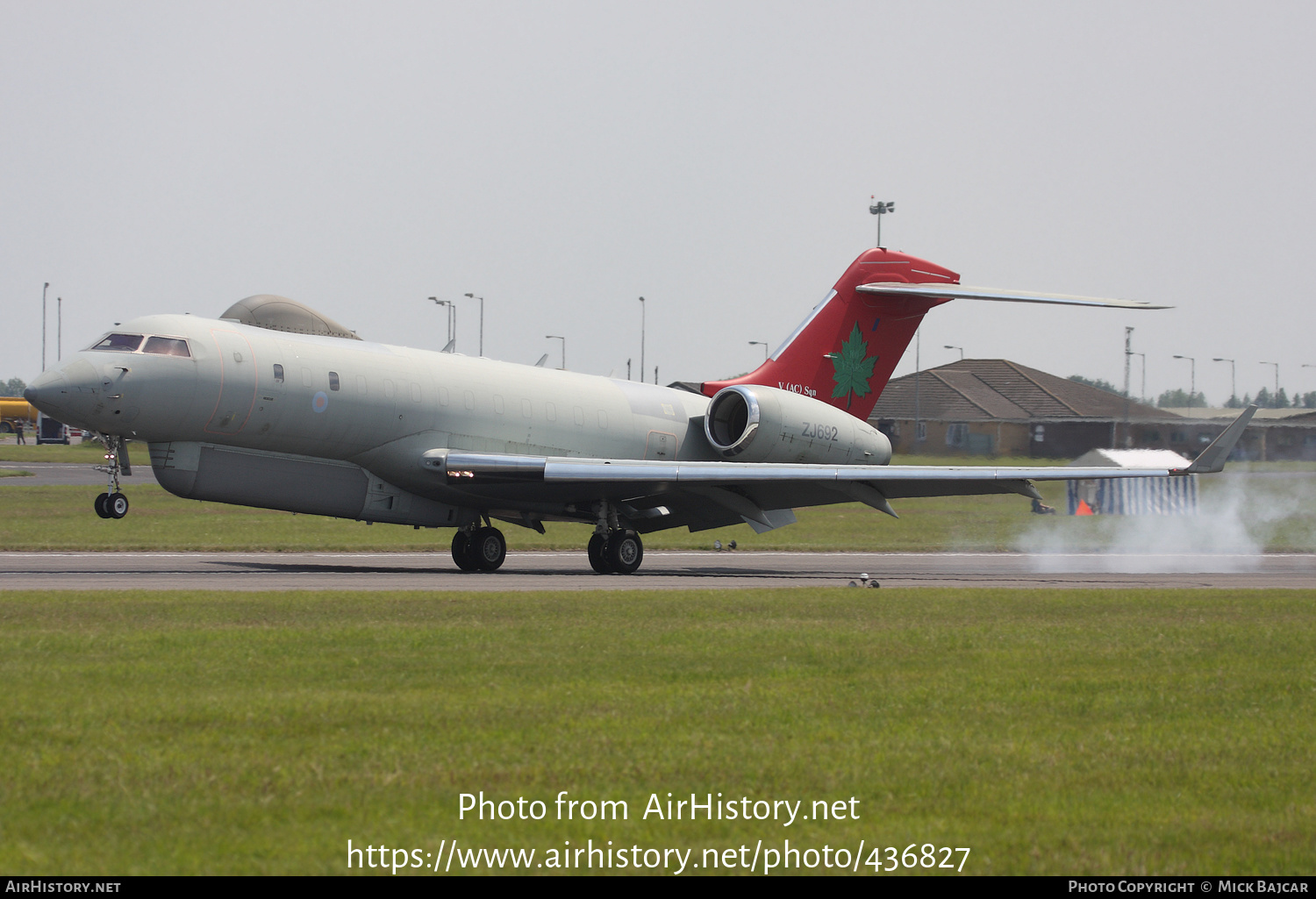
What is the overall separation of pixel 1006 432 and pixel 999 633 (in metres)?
57.6

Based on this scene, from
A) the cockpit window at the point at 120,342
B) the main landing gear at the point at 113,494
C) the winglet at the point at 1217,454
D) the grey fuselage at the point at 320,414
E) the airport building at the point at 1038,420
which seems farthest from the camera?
the airport building at the point at 1038,420

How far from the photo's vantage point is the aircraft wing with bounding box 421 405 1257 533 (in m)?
24.9

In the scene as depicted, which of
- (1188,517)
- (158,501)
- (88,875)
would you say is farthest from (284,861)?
(158,501)

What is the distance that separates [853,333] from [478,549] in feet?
37.3

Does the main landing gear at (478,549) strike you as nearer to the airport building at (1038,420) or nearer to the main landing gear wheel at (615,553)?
the main landing gear wheel at (615,553)

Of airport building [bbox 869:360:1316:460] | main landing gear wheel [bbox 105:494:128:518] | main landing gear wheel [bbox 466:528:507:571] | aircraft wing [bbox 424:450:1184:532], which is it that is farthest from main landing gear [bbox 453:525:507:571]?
airport building [bbox 869:360:1316:460]

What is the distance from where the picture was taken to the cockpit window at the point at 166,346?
21422mm

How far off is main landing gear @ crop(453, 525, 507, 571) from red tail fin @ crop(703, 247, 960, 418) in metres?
8.29

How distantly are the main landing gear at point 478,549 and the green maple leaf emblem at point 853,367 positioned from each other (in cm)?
1010

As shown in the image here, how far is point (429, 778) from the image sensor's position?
7.64m

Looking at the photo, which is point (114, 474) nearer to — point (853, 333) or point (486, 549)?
point (486, 549)

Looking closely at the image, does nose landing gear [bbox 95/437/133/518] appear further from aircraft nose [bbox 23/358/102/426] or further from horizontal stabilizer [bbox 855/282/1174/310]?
horizontal stabilizer [bbox 855/282/1174/310]

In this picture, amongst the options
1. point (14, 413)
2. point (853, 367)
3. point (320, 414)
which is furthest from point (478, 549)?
point (14, 413)

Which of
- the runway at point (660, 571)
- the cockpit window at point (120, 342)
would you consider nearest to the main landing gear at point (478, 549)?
the runway at point (660, 571)
